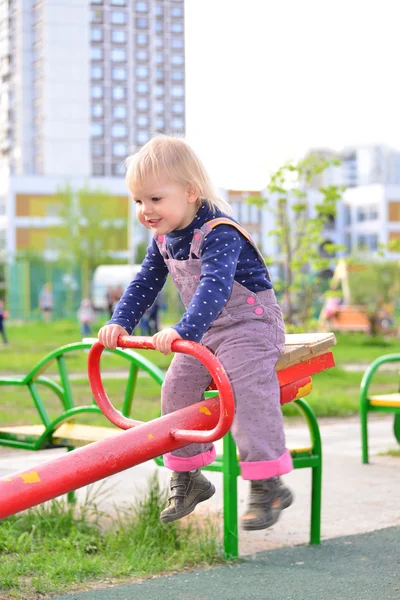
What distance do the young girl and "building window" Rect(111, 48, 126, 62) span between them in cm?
618

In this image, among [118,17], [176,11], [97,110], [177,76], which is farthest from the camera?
[97,110]

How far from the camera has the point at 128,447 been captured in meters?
2.47

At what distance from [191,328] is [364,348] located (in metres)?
15.7

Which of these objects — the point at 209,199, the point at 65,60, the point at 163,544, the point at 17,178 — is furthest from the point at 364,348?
the point at 17,178

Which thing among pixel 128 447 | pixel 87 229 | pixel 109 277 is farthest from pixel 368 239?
pixel 128 447

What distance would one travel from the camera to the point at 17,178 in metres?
59.8

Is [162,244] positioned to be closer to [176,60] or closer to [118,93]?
[176,60]

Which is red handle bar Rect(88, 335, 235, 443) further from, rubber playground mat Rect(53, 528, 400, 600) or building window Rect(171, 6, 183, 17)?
building window Rect(171, 6, 183, 17)

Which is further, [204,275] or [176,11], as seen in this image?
[176,11]

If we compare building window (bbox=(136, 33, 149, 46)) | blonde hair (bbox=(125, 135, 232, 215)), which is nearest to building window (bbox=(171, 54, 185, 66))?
building window (bbox=(136, 33, 149, 46))

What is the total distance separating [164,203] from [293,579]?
5.21 feet

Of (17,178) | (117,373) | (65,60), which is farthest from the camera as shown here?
(17,178)

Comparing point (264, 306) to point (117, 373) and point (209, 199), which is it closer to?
point (209, 199)

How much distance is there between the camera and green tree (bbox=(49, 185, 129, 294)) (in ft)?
132
